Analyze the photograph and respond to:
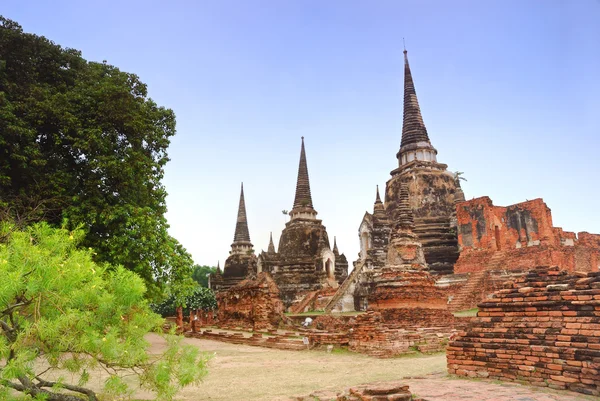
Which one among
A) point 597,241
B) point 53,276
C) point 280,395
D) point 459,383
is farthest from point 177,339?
point 597,241

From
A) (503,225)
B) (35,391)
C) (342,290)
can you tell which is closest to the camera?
(35,391)

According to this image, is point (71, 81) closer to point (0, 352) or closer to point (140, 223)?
point (140, 223)

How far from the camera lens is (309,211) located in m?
35.5

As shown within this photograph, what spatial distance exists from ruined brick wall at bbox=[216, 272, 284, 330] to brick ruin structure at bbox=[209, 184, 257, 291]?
16437 mm

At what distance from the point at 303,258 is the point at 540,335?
26.7 meters

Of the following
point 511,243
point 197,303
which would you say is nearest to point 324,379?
point 511,243

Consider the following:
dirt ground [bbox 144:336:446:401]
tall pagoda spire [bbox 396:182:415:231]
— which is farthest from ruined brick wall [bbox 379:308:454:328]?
tall pagoda spire [bbox 396:182:415:231]

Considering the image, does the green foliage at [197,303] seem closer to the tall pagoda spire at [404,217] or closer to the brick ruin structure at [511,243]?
the brick ruin structure at [511,243]

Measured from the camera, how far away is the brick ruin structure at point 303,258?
Answer: 3151 centimetres

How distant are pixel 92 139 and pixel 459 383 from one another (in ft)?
33.8

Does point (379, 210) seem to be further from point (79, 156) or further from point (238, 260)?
point (79, 156)

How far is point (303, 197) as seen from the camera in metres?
36.3

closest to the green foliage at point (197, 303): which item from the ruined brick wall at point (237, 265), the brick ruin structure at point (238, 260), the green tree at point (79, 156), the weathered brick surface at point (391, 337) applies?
the brick ruin structure at point (238, 260)

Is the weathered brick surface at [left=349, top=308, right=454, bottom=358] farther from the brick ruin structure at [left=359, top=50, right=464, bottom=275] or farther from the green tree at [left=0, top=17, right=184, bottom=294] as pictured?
the brick ruin structure at [left=359, top=50, right=464, bottom=275]
